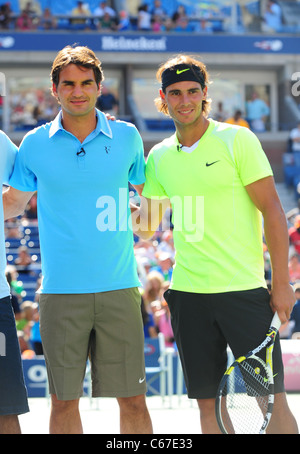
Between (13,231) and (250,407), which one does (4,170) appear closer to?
(250,407)

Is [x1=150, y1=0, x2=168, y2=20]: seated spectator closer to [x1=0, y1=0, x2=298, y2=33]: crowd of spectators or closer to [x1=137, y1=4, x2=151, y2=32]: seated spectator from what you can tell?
[x1=0, y1=0, x2=298, y2=33]: crowd of spectators

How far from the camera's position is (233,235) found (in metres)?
3.88

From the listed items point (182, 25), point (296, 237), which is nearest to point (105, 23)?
point (182, 25)

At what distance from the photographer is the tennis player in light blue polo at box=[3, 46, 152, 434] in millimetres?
3871

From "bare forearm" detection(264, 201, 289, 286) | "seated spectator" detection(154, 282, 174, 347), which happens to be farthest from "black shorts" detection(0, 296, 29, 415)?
"seated spectator" detection(154, 282, 174, 347)

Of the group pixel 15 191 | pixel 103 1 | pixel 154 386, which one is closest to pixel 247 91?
pixel 103 1

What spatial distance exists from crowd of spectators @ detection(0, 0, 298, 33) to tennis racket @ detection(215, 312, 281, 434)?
20476 mm

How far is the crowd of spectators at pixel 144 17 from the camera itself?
23.6 metres

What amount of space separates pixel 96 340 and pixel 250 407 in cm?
86

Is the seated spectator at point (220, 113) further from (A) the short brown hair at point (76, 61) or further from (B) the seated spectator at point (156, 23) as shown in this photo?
(A) the short brown hair at point (76, 61)

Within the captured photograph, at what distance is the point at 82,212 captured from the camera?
12.7 feet

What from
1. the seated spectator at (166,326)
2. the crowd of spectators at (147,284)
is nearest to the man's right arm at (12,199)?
the crowd of spectators at (147,284)

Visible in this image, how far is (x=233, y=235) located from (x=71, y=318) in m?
0.89

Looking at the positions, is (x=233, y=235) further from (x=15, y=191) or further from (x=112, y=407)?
(x=112, y=407)
